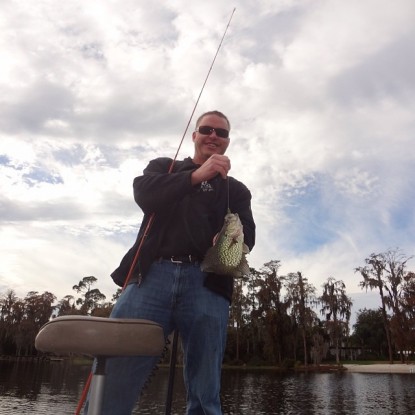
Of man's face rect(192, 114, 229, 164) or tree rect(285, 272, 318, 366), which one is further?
tree rect(285, 272, 318, 366)

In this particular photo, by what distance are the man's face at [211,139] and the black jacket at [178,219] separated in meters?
0.26

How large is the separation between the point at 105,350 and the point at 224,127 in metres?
1.84

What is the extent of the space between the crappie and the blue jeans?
13 centimetres

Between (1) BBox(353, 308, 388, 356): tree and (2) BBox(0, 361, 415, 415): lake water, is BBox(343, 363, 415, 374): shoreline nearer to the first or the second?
(2) BBox(0, 361, 415, 415): lake water

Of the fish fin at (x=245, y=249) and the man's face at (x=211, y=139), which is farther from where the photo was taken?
the man's face at (x=211, y=139)

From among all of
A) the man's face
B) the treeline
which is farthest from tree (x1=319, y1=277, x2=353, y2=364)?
the man's face

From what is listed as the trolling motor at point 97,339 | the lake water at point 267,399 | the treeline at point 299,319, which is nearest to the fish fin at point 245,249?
the trolling motor at point 97,339

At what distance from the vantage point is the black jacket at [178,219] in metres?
2.64

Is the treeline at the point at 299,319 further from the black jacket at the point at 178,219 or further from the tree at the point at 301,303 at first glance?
the black jacket at the point at 178,219

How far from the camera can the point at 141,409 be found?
65.9 feet

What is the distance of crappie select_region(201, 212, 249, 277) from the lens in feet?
8.43

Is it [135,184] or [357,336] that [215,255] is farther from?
[357,336]

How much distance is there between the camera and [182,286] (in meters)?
2.61

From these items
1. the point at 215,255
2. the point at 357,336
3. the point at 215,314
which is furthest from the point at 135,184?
the point at 357,336
